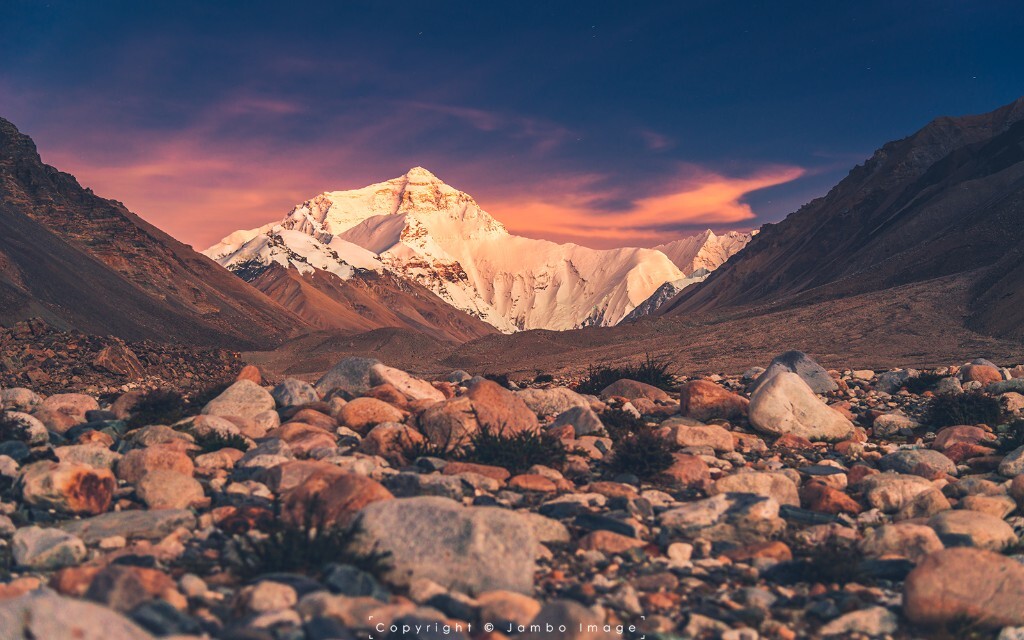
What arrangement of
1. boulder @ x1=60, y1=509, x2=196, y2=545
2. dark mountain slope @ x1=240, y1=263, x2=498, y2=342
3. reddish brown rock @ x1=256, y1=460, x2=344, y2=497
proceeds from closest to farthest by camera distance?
boulder @ x1=60, y1=509, x2=196, y2=545
reddish brown rock @ x1=256, y1=460, x2=344, y2=497
dark mountain slope @ x1=240, y1=263, x2=498, y2=342

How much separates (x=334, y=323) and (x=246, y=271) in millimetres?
41312

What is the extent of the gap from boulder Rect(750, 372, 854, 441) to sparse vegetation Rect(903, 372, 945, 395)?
5.15 metres

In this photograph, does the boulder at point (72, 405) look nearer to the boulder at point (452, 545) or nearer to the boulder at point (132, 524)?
the boulder at point (132, 524)

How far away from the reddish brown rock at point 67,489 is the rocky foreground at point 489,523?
0.02m

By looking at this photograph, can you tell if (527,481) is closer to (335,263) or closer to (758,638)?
(758,638)

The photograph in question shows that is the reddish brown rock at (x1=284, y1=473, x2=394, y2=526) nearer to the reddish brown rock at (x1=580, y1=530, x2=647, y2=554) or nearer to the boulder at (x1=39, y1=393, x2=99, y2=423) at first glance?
the reddish brown rock at (x1=580, y1=530, x2=647, y2=554)

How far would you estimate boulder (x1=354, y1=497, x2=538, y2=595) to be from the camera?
17.7ft

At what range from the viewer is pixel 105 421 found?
11.1 m

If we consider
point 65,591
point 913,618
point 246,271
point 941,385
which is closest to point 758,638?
point 913,618

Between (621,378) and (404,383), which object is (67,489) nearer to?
(404,383)

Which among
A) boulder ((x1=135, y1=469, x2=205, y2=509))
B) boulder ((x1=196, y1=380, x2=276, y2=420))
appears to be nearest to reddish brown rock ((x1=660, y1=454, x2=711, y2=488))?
boulder ((x1=135, y1=469, x2=205, y2=509))

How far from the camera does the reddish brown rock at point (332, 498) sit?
6.34 m

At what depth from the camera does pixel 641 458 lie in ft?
30.1

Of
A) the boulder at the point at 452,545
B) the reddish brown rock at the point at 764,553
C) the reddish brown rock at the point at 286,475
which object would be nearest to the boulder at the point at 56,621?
the boulder at the point at 452,545
